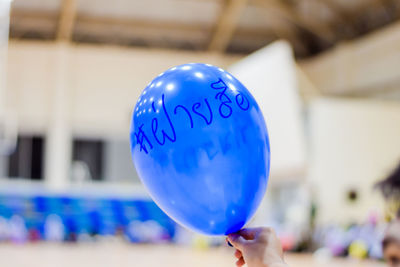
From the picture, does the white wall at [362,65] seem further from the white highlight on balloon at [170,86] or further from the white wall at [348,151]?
the white highlight on balloon at [170,86]

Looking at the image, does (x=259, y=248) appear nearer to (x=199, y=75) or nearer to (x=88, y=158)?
(x=199, y=75)

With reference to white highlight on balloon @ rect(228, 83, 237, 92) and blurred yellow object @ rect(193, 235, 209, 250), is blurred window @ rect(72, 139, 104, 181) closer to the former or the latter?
blurred yellow object @ rect(193, 235, 209, 250)

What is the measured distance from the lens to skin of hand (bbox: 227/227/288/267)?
1158 mm

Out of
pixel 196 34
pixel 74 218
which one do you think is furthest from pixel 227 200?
pixel 196 34

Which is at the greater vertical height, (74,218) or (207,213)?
(74,218)

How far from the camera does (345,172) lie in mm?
10195

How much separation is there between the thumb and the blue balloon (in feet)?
0.14

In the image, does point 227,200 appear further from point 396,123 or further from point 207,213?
point 396,123

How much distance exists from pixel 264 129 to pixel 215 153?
17cm

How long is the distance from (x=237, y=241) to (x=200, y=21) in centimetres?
1337

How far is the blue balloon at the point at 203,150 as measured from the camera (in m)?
1.31

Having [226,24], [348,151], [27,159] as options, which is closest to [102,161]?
[27,159]

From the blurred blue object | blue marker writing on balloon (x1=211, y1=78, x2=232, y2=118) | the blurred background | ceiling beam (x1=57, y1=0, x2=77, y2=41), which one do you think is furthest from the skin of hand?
ceiling beam (x1=57, y1=0, x2=77, y2=41)

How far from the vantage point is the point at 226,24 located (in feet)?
45.6
